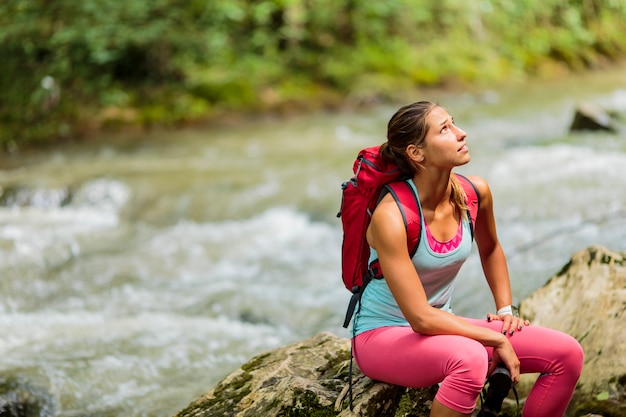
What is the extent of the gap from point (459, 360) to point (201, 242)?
18.1ft

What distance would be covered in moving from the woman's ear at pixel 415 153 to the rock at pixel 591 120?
8.31 m

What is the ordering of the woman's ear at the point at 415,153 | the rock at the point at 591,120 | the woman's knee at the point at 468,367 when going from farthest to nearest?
the rock at the point at 591,120
the woman's ear at the point at 415,153
the woman's knee at the point at 468,367

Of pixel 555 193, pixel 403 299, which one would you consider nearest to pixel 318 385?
pixel 403 299

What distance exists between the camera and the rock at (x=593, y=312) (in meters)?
3.28

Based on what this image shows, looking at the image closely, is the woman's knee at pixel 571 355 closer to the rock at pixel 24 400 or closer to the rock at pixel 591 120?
the rock at pixel 24 400

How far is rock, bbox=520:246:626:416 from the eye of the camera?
10.7 ft

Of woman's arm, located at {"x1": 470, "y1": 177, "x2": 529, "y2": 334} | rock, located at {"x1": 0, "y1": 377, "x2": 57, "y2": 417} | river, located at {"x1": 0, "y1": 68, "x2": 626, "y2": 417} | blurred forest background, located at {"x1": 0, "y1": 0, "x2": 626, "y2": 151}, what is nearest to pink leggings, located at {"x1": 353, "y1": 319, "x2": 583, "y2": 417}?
woman's arm, located at {"x1": 470, "y1": 177, "x2": 529, "y2": 334}

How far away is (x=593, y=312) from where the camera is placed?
11.8 feet

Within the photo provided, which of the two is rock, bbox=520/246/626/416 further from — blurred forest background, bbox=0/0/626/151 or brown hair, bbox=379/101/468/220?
blurred forest background, bbox=0/0/626/151

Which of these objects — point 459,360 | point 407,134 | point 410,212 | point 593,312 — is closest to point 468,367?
point 459,360

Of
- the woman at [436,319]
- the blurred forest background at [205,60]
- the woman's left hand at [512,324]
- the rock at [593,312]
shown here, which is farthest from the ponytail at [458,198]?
the blurred forest background at [205,60]

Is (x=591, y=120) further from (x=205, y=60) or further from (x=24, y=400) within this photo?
(x=24, y=400)

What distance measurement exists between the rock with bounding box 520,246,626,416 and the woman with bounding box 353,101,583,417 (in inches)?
25.5

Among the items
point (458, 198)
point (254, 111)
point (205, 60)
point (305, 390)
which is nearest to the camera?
point (458, 198)
